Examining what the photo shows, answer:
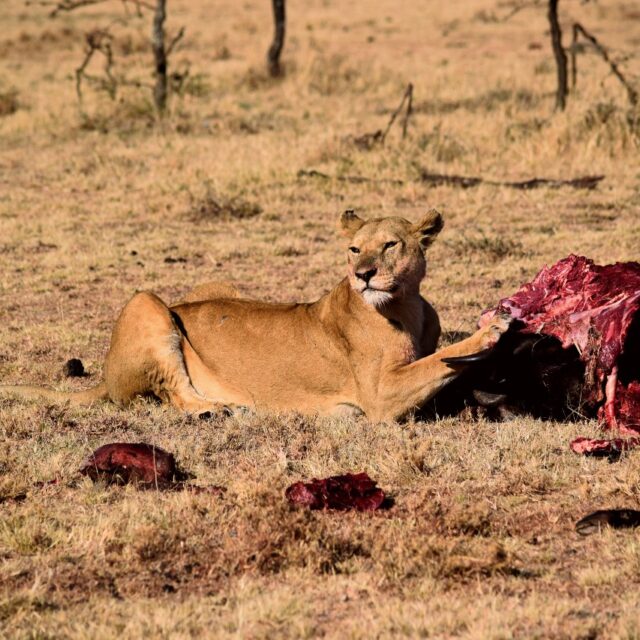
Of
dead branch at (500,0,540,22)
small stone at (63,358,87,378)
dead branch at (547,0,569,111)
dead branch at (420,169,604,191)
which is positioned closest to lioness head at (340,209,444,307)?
small stone at (63,358,87,378)

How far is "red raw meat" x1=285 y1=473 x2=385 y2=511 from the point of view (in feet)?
17.3

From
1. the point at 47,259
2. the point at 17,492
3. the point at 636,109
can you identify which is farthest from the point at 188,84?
the point at 17,492

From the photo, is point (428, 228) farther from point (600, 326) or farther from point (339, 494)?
point (339, 494)

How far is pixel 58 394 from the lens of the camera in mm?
7066

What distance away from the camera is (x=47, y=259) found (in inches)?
461

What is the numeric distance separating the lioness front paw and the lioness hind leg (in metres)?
1.64

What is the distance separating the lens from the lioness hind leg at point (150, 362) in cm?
695

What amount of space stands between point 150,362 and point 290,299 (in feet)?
11.5

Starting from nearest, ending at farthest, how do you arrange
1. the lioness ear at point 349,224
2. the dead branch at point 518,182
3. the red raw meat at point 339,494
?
the red raw meat at point 339,494 → the lioness ear at point 349,224 → the dead branch at point 518,182

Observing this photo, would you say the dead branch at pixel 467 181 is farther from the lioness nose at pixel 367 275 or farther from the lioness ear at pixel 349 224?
the lioness nose at pixel 367 275

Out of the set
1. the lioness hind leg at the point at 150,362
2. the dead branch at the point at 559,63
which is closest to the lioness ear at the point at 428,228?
the lioness hind leg at the point at 150,362

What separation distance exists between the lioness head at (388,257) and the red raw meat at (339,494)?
115 cm

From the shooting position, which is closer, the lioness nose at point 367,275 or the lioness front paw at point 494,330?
the lioness front paw at point 494,330

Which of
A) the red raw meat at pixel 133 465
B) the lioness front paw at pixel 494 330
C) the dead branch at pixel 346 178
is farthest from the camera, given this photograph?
the dead branch at pixel 346 178
